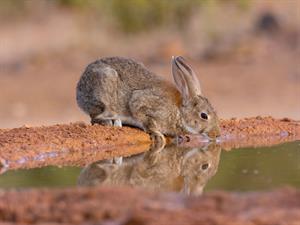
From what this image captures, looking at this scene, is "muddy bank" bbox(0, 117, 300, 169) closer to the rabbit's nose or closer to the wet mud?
the rabbit's nose

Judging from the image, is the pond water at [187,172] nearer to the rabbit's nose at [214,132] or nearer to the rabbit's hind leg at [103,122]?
the rabbit's nose at [214,132]

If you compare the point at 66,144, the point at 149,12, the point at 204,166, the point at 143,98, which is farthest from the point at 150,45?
the point at 204,166

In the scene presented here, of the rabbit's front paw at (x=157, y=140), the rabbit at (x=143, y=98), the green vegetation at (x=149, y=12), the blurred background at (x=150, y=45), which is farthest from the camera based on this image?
the green vegetation at (x=149, y=12)

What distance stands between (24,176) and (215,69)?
445 inches

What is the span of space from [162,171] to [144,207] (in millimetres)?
1974

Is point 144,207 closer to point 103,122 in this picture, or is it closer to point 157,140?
point 157,140

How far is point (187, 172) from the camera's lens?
7.71 meters

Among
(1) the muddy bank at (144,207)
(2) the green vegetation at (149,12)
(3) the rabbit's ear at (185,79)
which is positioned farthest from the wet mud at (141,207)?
(2) the green vegetation at (149,12)

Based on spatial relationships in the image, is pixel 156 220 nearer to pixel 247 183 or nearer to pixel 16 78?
pixel 247 183

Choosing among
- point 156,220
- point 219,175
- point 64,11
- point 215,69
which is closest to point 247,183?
point 219,175

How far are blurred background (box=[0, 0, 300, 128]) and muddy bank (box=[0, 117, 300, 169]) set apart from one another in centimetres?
721

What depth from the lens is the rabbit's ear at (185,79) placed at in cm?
967

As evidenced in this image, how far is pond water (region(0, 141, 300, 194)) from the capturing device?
282 inches

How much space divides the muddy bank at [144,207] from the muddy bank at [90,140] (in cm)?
205
